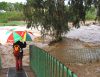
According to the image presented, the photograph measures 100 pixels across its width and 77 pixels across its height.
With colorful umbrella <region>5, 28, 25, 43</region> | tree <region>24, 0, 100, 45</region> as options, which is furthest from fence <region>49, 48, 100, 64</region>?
colorful umbrella <region>5, 28, 25, 43</region>

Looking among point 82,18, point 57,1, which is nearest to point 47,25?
point 57,1

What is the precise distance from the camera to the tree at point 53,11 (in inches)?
619

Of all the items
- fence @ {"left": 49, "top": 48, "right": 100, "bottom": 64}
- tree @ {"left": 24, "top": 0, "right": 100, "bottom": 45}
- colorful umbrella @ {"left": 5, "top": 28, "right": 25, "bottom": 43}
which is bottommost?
fence @ {"left": 49, "top": 48, "right": 100, "bottom": 64}

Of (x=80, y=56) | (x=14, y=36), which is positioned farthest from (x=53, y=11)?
(x=14, y=36)

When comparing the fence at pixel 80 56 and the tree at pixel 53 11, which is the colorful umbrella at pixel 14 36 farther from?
the tree at pixel 53 11

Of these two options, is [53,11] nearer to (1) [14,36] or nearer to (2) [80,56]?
(2) [80,56]

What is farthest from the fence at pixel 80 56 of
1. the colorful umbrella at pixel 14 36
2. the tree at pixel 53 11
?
the colorful umbrella at pixel 14 36

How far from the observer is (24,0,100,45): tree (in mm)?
15718

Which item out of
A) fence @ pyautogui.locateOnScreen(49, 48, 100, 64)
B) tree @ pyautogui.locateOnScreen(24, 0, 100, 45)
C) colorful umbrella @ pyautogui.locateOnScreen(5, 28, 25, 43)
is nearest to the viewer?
colorful umbrella @ pyautogui.locateOnScreen(5, 28, 25, 43)

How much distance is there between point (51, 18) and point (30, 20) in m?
2.04

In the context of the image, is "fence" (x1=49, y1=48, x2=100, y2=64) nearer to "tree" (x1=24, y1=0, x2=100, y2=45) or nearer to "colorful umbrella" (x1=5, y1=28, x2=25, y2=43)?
"tree" (x1=24, y1=0, x2=100, y2=45)

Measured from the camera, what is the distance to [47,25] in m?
16.2

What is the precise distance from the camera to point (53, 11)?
16.0 meters

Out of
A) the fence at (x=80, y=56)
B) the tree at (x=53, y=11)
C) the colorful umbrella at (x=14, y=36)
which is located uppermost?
the tree at (x=53, y=11)
